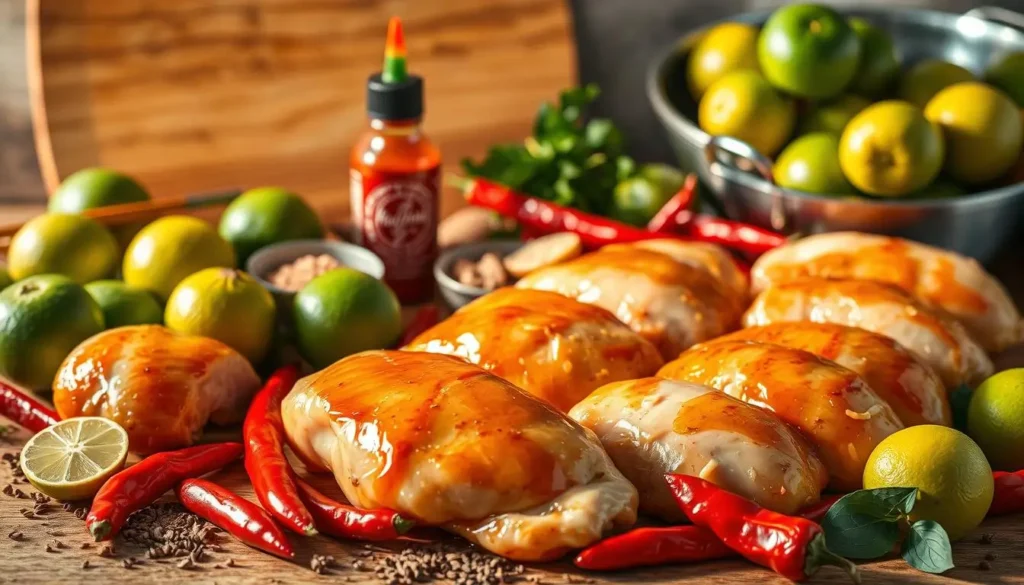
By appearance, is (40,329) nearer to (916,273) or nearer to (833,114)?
(916,273)

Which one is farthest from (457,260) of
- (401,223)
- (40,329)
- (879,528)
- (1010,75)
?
(1010,75)

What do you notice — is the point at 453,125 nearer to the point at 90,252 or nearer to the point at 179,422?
the point at 90,252

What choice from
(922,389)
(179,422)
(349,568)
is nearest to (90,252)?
(179,422)

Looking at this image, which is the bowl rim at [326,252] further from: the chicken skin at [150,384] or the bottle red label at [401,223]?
the chicken skin at [150,384]

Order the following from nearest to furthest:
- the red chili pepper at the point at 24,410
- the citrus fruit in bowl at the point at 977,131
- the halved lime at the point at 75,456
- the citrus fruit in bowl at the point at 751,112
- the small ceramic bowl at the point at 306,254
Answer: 1. the halved lime at the point at 75,456
2. the red chili pepper at the point at 24,410
3. the small ceramic bowl at the point at 306,254
4. the citrus fruit in bowl at the point at 977,131
5. the citrus fruit in bowl at the point at 751,112

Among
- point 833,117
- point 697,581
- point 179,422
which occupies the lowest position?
point 697,581

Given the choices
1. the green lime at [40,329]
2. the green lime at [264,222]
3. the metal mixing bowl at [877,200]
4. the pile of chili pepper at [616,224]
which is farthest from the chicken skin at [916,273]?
the green lime at [40,329]
